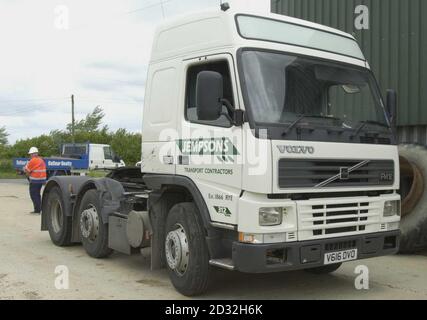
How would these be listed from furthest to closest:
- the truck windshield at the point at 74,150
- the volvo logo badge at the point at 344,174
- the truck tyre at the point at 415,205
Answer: the truck windshield at the point at 74,150 < the truck tyre at the point at 415,205 < the volvo logo badge at the point at 344,174

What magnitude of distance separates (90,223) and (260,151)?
374 cm

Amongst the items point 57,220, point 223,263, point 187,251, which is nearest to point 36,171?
point 57,220

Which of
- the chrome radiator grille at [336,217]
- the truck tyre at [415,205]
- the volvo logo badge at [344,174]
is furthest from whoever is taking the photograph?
the truck tyre at [415,205]

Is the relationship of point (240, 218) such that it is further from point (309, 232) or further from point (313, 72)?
point (313, 72)

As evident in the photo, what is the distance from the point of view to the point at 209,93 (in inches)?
202

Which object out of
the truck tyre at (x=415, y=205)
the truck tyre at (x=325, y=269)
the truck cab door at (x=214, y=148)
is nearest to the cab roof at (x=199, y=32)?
the truck cab door at (x=214, y=148)

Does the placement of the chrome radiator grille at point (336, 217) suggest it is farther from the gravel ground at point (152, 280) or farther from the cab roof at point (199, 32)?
the cab roof at point (199, 32)

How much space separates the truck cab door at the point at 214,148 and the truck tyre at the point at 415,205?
4.15m

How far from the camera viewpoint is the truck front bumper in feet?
16.5

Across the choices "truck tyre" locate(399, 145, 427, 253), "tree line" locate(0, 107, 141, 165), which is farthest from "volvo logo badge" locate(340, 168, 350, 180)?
"tree line" locate(0, 107, 141, 165)

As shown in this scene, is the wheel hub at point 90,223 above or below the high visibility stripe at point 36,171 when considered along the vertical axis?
below

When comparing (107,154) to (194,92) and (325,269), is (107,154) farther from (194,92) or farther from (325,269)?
(194,92)

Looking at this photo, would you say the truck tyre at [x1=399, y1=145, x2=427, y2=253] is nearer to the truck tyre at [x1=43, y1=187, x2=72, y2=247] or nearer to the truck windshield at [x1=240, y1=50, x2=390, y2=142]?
the truck windshield at [x1=240, y1=50, x2=390, y2=142]

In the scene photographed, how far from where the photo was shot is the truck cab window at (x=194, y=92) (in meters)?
5.42
